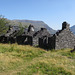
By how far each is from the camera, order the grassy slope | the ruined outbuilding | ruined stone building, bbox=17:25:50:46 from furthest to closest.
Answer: ruined stone building, bbox=17:25:50:46, the ruined outbuilding, the grassy slope

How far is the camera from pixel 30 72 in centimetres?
746

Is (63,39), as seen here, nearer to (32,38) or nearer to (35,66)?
(32,38)

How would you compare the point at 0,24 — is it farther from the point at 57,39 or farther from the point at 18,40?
the point at 57,39

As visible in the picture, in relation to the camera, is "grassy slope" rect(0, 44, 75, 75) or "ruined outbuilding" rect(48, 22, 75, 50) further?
"ruined outbuilding" rect(48, 22, 75, 50)

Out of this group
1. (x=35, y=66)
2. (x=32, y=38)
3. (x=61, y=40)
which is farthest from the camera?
(x=32, y=38)

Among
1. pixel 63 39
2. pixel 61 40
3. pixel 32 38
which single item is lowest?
pixel 61 40

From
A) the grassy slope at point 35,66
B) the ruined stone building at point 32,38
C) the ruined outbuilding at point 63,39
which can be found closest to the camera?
the grassy slope at point 35,66

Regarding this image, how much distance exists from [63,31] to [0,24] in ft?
84.6

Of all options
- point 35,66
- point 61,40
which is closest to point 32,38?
point 61,40

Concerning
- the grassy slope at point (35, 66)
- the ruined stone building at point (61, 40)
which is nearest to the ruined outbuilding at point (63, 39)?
the ruined stone building at point (61, 40)

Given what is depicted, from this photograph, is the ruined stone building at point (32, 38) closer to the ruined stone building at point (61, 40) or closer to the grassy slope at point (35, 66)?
the ruined stone building at point (61, 40)

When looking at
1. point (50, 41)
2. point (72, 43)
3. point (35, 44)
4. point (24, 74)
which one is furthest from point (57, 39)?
point (24, 74)

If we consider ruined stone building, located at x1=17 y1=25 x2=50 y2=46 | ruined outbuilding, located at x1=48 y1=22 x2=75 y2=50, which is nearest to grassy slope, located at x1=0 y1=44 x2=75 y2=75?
ruined outbuilding, located at x1=48 y1=22 x2=75 y2=50

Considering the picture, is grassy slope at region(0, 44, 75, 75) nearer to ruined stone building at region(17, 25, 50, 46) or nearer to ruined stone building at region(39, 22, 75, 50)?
ruined stone building at region(39, 22, 75, 50)
